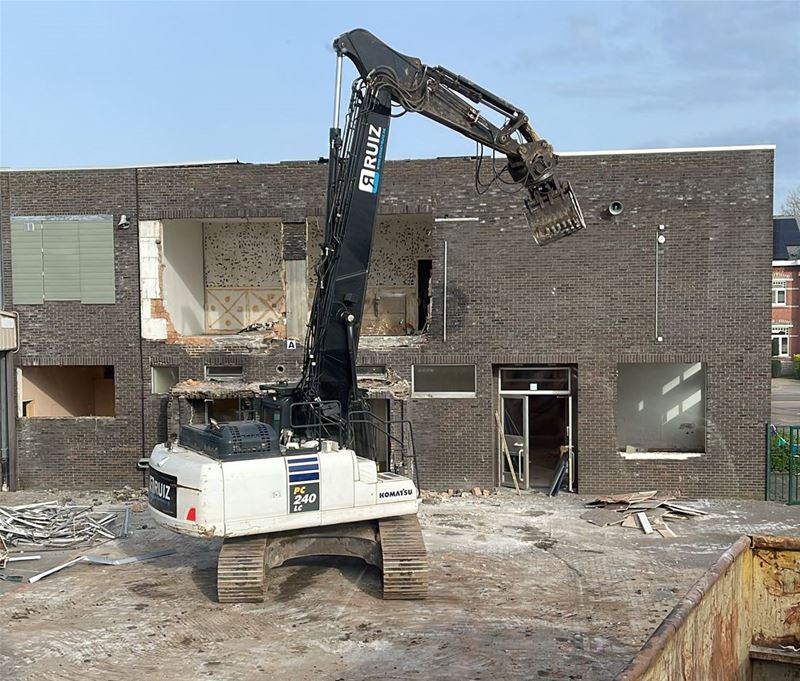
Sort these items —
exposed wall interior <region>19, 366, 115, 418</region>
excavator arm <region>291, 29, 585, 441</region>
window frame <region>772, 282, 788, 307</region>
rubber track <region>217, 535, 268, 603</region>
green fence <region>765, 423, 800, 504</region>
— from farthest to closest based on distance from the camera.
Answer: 1. window frame <region>772, 282, 788, 307</region>
2. exposed wall interior <region>19, 366, 115, 418</region>
3. green fence <region>765, 423, 800, 504</region>
4. excavator arm <region>291, 29, 585, 441</region>
5. rubber track <region>217, 535, 268, 603</region>

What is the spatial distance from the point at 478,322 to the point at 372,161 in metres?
6.78

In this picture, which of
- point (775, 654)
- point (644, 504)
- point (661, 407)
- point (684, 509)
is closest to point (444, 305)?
point (661, 407)

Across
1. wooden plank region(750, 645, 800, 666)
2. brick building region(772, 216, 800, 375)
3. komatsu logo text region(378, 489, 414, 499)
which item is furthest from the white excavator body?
brick building region(772, 216, 800, 375)

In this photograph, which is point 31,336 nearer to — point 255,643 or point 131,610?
point 131,610

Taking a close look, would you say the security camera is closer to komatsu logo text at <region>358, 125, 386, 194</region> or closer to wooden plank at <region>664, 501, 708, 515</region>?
wooden plank at <region>664, 501, 708, 515</region>

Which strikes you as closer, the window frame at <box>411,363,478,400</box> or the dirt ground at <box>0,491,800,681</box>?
the dirt ground at <box>0,491,800,681</box>

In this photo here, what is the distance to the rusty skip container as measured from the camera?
577cm

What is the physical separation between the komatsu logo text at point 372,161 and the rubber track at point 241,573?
4942 millimetres

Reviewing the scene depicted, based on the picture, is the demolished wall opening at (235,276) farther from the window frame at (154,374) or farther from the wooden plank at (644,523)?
the wooden plank at (644,523)

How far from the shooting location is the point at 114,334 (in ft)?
59.9

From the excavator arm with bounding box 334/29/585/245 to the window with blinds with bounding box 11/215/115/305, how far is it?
30.3ft

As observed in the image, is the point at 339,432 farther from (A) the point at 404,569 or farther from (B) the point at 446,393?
(B) the point at 446,393

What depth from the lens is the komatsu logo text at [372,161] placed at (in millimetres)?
11305

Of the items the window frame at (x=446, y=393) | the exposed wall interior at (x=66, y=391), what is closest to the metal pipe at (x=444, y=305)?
the window frame at (x=446, y=393)
